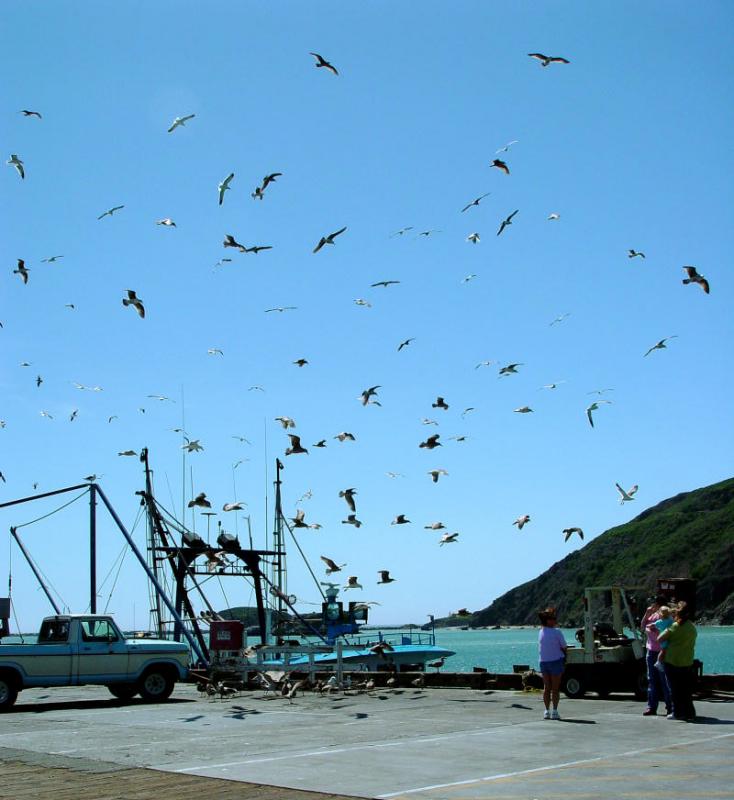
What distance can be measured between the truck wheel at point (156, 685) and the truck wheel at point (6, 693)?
2.95 meters

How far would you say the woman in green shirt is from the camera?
674 inches

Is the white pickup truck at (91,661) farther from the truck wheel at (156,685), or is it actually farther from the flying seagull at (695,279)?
the flying seagull at (695,279)

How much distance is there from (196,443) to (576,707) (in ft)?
59.7

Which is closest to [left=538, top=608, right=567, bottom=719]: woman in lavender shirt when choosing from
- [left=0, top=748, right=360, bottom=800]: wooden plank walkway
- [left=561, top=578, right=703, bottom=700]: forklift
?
[left=561, top=578, right=703, bottom=700]: forklift

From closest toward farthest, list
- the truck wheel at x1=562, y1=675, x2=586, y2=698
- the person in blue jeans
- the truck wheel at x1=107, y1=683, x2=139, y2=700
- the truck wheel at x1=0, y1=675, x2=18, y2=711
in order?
1. the person in blue jeans
2. the truck wheel at x1=562, y1=675, x2=586, y2=698
3. the truck wheel at x1=0, y1=675, x2=18, y2=711
4. the truck wheel at x1=107, y1=683, x2=139, y2=700

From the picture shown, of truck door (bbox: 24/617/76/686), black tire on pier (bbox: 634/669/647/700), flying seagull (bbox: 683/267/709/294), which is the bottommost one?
black tire on pier (bbox: 634/669/647/700)

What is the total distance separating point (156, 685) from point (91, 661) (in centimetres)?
176

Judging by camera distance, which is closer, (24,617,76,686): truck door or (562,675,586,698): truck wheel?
(562,675,586,698): truck wheel

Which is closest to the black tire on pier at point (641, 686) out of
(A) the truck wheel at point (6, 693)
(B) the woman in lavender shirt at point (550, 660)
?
(B) the woman in lavender shirt at point (550, 660)

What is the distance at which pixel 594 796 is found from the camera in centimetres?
1112

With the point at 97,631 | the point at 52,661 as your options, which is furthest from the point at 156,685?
the point at 52,661

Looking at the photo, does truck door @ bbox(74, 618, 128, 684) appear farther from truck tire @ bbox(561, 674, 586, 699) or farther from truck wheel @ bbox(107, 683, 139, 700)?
truck tire @ bbox(561, 674, 586, 699)

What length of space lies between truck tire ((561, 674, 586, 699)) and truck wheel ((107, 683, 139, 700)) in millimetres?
10320

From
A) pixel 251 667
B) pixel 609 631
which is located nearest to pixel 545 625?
pixel 609 631
